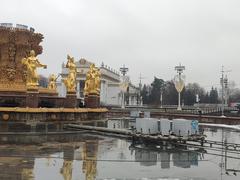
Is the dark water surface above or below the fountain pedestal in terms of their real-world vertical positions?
below

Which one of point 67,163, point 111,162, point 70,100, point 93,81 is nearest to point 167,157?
point 111,162

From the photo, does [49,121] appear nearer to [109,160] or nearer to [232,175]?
[109,160]

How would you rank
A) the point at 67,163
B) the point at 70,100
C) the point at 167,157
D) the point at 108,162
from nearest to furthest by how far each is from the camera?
the point at 67,163 < the point at 108,162 < the point at 167,157 < the point at 70,100

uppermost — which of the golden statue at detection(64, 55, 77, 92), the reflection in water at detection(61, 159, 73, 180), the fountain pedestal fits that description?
the golden statue at detection(64, 55, 77, 92)

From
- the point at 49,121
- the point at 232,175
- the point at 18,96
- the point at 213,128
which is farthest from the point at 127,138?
the point at 213,128

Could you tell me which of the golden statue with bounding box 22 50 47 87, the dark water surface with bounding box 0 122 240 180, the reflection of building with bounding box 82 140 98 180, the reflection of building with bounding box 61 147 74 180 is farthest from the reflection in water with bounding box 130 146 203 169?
the golden statue with bounding box 22 50 47 87

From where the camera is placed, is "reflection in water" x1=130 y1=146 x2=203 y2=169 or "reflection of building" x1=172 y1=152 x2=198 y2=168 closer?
"reflection of building" x1=172 y1=152 x2=198 y2=168

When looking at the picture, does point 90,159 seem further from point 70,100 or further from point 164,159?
point 70,100

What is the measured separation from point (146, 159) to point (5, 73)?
16.9 metres

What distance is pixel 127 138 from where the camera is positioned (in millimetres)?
21875

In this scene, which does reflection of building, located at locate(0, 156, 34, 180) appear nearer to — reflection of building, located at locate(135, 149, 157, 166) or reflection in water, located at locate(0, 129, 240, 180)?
reflection in water, located at locate(0, 129, 240, 180)

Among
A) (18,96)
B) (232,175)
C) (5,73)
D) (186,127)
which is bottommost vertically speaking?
(232,175)

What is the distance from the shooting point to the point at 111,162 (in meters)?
14.2

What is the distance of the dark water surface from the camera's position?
11773 mm
